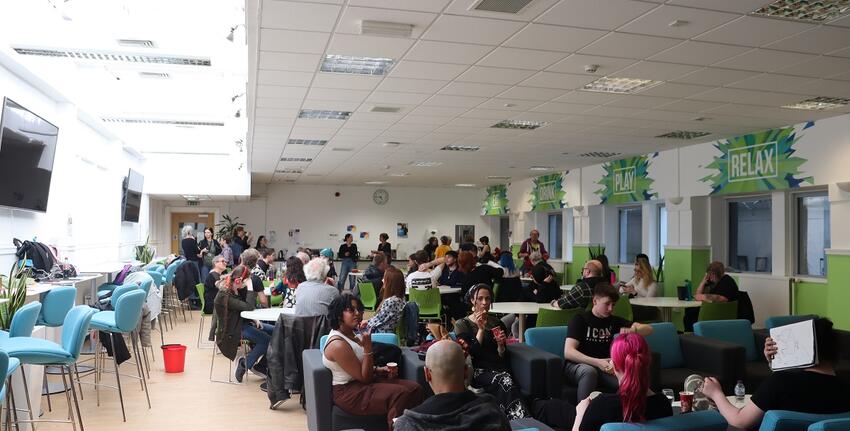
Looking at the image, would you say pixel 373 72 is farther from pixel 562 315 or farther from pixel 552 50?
pixel 562 315

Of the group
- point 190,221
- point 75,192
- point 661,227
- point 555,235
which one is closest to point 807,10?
point 661,227

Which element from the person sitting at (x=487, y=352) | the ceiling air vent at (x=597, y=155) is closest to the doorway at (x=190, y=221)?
the ceiling air vent at (x=597, y=155)

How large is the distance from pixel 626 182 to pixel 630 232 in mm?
1414

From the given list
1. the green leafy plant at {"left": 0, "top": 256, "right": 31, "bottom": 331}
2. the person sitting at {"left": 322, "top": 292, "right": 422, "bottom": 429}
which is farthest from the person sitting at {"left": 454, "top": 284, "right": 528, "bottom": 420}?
the green leafy plant at {"left": 0, "top": 256, "right": 31, "bottom": 331}

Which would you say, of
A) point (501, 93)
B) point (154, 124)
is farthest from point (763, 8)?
point (154, 124)

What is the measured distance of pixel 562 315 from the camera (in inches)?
252

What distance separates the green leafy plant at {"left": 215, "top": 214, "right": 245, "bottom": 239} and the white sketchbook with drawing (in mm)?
17029

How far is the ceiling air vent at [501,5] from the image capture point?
4461 mm

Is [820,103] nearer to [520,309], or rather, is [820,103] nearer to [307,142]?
[520,309]

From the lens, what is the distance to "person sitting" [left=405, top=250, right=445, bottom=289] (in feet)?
29.1

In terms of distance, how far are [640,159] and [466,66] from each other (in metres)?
6.75

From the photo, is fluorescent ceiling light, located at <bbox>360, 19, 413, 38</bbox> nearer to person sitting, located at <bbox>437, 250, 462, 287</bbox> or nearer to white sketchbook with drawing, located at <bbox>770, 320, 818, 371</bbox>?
white sketchbook with drawing, located at <bbox>770, 320, 818, 371</bbox>

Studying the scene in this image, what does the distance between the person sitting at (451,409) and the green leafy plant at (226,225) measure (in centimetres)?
1688

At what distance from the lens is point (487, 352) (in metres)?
4.70
